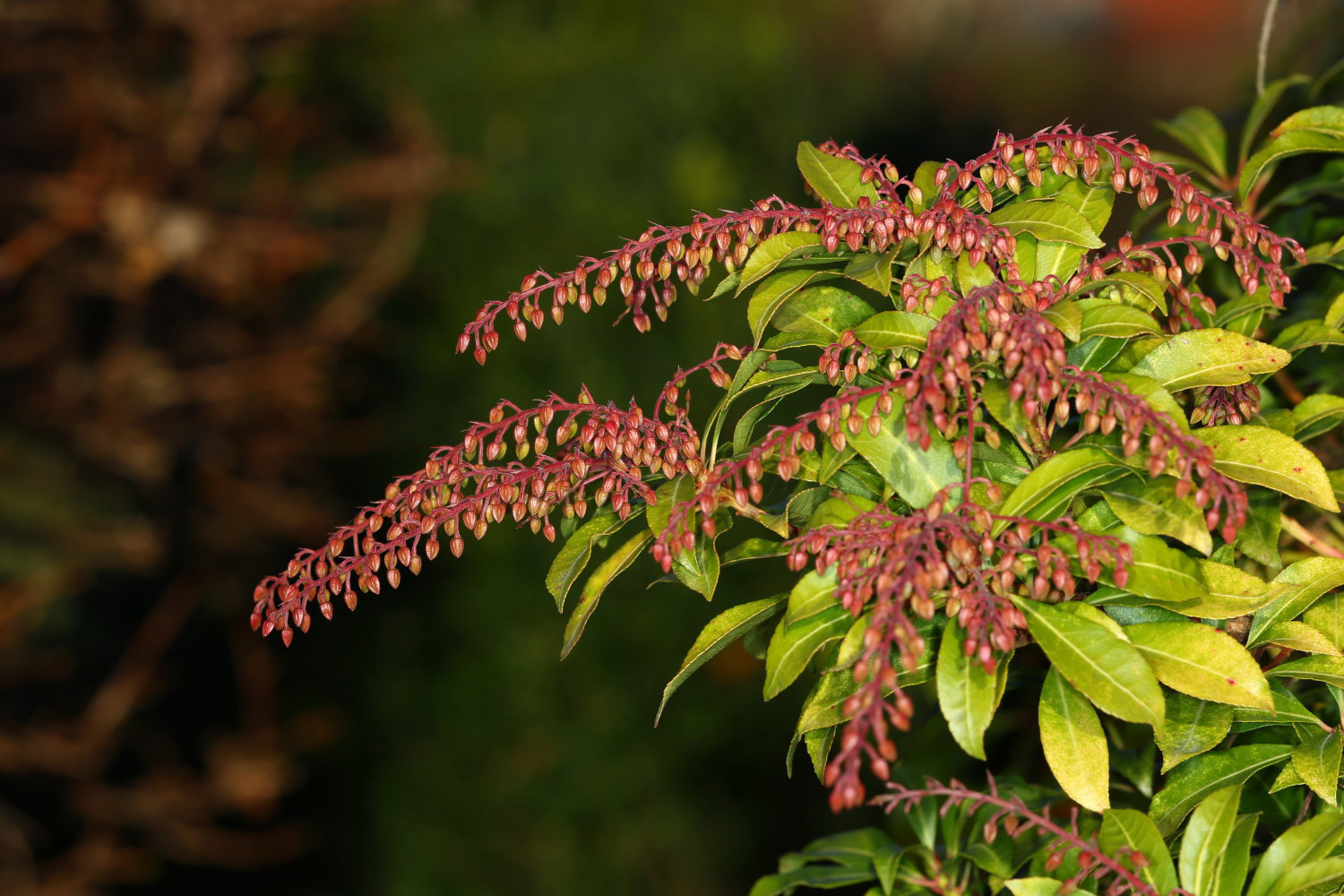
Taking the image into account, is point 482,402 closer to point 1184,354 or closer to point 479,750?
point 479,750

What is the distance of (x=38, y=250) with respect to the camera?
277 cm

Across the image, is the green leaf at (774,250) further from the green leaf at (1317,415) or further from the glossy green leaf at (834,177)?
the green leaf at (1317,415)

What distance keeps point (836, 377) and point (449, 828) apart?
2.40 m

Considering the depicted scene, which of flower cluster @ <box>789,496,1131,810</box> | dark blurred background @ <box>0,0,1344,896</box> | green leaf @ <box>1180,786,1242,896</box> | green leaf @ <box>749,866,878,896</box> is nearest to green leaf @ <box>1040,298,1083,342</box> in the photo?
flower cluster @ <box>789,496,1131,810</box>

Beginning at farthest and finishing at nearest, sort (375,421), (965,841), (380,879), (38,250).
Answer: (375,421)
(380,879)
(38,250)
(965,841)

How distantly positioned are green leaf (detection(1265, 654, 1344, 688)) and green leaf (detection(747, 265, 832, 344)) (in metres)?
0.42

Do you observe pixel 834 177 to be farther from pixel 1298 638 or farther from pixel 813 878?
pixel 813 878

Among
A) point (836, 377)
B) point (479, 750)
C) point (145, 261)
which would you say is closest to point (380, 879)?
point (479, 750)

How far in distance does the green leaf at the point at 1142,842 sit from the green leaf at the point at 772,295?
400mm

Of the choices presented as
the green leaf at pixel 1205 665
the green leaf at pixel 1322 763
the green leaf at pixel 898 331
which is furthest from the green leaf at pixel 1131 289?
the green leaf at pixel 1322 763

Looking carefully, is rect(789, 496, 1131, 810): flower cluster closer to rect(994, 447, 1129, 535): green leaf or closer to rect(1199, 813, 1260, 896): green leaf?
rect(994, 447, 1129, 535): green leaf

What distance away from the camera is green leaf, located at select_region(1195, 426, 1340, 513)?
71 centimetres

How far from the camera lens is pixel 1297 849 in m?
0.73

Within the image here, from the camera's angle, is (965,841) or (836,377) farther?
(965,841)
